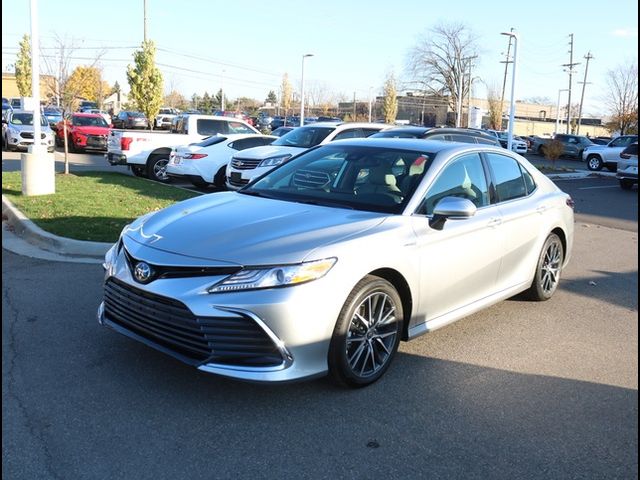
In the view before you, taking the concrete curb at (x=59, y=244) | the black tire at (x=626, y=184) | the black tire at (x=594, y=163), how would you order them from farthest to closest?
the black tire at (x=594, y=163) → the black tire at (x=626, y=184) → the concrete curb at (x=59, y=244)

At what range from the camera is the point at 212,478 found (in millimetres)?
2979

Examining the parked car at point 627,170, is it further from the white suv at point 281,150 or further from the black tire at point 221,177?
the black tire at point 221,177

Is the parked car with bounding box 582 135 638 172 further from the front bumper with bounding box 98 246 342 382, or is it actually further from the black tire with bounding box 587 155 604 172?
the front bumper with bounding box 98 246 342 382

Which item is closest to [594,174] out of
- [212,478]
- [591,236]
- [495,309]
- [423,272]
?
[591,236]

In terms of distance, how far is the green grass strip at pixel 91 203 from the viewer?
823cm

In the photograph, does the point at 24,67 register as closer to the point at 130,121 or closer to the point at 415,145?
the point at 130,121

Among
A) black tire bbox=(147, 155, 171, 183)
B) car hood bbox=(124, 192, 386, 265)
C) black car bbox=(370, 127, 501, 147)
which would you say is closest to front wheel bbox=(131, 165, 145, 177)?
black tire bbox=(147, 155, 171, 183)

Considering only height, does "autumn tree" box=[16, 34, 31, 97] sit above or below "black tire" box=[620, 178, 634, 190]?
above

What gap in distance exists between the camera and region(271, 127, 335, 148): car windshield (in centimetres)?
1318

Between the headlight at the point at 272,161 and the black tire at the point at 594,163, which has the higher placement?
the headlight at the point at 272,161

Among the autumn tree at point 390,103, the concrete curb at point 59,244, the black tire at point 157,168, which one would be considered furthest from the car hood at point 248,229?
the autumn tree at point 390,103

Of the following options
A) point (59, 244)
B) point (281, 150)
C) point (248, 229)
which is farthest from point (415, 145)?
point (281, 150)

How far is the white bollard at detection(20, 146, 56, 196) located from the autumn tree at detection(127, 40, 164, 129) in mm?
14625

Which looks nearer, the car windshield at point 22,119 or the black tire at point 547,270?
the black tire at point 547,270
